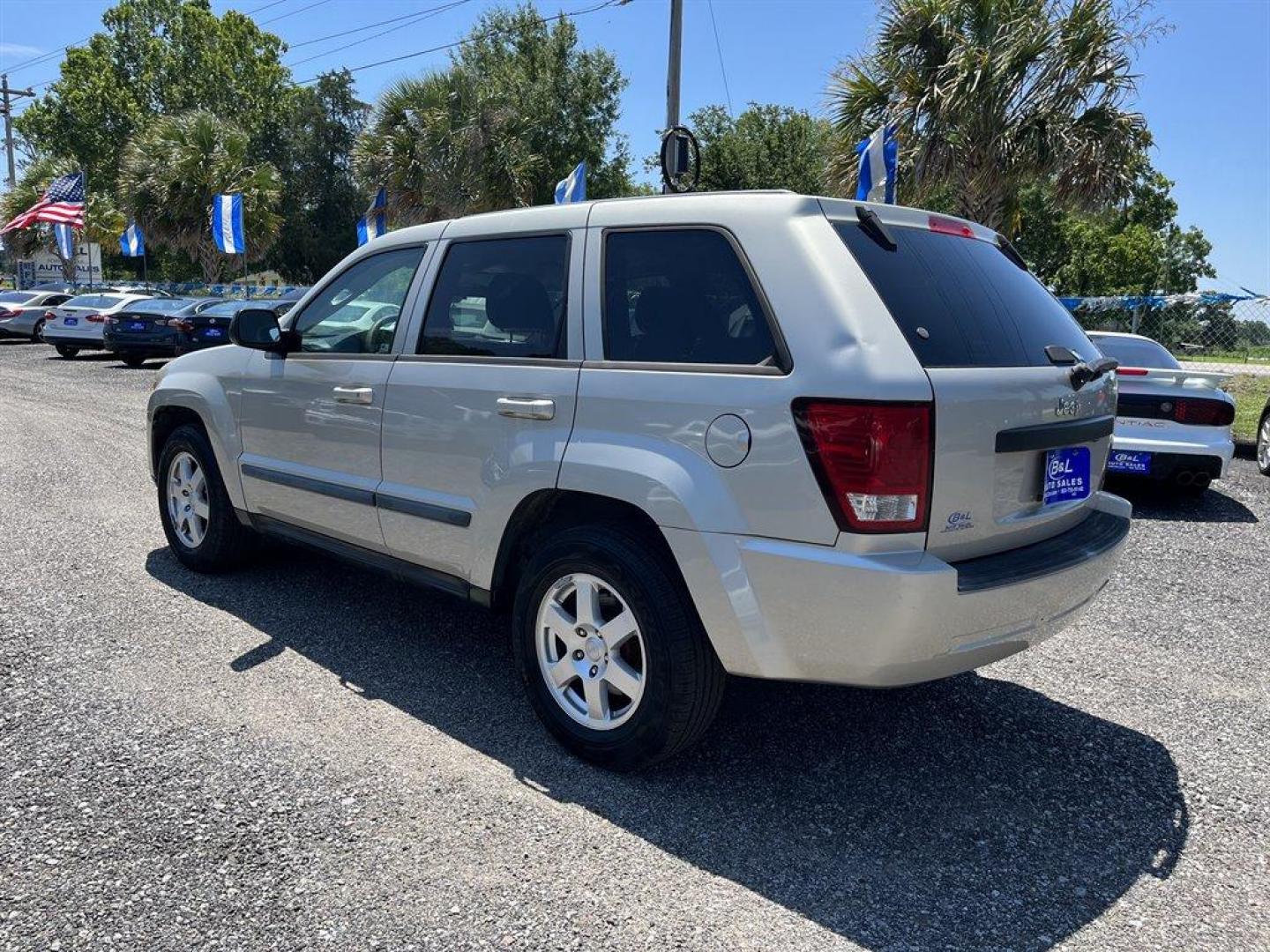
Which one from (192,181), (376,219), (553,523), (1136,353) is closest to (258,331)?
(553,523)

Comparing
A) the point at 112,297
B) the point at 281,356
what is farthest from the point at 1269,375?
the point at 112,297

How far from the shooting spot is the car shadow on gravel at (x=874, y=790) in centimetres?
268

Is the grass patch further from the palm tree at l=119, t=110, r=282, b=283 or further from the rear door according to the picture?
the palm tree at l=119, t=110, r=282, b=283

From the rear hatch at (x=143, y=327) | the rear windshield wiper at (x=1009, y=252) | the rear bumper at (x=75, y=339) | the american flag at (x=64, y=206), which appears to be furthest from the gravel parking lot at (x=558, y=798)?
the american flag at (x=64, y=206)

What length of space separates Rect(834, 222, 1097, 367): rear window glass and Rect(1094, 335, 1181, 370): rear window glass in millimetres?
5175

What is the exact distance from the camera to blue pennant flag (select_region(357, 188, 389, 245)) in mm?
23516

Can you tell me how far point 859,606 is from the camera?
271 centimetres

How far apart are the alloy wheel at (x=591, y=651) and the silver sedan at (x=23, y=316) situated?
30.1 m

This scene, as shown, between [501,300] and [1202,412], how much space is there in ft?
20.6

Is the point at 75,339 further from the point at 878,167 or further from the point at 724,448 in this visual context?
the point at 724,448

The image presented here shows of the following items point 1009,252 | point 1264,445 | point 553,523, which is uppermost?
point 1009,252

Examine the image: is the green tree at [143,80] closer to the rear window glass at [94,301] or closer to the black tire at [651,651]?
the rear window glass at [94,301]

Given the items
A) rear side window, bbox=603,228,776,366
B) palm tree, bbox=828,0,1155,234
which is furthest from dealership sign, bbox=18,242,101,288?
rear side window, bbox=603,228,776,366

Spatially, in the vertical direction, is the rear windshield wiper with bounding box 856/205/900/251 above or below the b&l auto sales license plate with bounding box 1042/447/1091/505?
above
